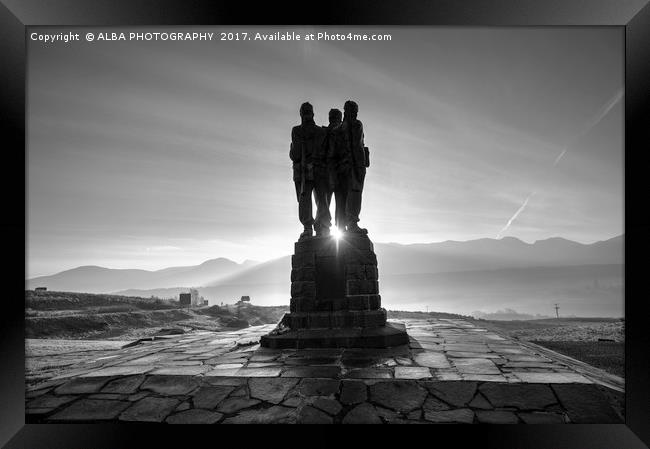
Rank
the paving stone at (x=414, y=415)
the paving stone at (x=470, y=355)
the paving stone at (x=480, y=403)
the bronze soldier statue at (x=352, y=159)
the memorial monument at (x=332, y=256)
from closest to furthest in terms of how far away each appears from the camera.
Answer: the paving stone at (x=414, y=415) < the paving stone at (x=480, y=403) < the paving stone at (x=470, y=355) < the memorial monument at (x=332, y=256) < the bronze soldier statue at (x=352, y=159)

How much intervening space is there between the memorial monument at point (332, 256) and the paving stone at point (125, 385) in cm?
226

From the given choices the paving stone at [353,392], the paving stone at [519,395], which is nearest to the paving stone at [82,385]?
the paving stone at [353,392]

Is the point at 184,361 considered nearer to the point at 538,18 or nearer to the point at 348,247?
the point at 348,247

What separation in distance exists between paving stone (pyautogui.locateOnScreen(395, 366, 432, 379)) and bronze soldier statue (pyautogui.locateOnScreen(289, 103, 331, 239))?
3.35 m

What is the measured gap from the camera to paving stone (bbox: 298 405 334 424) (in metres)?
3.27

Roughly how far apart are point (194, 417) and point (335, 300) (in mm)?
3503

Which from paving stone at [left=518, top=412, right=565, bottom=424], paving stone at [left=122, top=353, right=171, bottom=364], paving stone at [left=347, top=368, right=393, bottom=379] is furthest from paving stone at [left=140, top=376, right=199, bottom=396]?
paving stone at [left=518, top=412, right=565, bottom=424]

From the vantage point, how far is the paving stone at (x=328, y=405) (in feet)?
11.2

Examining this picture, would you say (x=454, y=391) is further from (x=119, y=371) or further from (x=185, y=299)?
(x=185, y=299)

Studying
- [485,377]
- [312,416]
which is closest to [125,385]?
[312,416]

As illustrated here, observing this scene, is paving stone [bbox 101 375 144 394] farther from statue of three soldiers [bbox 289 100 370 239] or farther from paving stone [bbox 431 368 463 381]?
statue of three soldiers [bbox 289 100 370 239]

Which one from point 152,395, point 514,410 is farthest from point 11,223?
point 514,410

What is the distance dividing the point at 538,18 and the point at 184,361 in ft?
19.1

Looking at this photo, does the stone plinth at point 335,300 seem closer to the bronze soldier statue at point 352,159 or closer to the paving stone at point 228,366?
the bronze soldier statue at point 352,159
